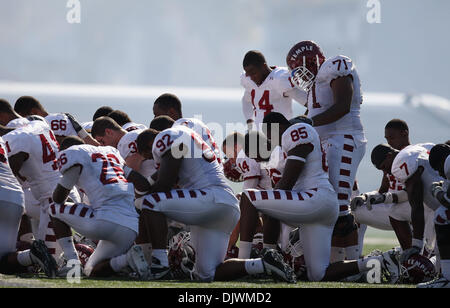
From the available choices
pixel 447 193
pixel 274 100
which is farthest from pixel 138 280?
pixel 274 100

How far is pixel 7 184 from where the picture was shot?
7.20m

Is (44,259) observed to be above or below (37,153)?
below

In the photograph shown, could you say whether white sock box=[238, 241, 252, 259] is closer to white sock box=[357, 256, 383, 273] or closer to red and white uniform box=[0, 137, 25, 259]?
white sock box=[357, 256, 383, 273]

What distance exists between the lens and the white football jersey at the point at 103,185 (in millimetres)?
6898

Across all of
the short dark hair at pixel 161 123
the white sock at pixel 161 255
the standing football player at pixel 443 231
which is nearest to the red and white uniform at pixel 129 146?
the short dark hair at pixel 161 123

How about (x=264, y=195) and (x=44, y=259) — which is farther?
(x=264, y=195)

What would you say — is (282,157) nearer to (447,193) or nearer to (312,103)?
(312,103)

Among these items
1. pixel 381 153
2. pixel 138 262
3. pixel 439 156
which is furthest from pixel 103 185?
pixel 381 153

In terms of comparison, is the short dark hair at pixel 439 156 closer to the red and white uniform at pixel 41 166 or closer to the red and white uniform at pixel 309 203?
the red and white uniform at pixel 309 203

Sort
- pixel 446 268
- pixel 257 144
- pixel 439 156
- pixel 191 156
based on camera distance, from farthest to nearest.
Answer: pixel 257 144, pixel 439 156, pixel 191 156, pixel 446 268

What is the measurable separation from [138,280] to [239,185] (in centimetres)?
2135

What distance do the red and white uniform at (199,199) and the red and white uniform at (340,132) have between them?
4.10ft

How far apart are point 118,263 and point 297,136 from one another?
1797mm

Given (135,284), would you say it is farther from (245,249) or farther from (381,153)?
(381,153)
